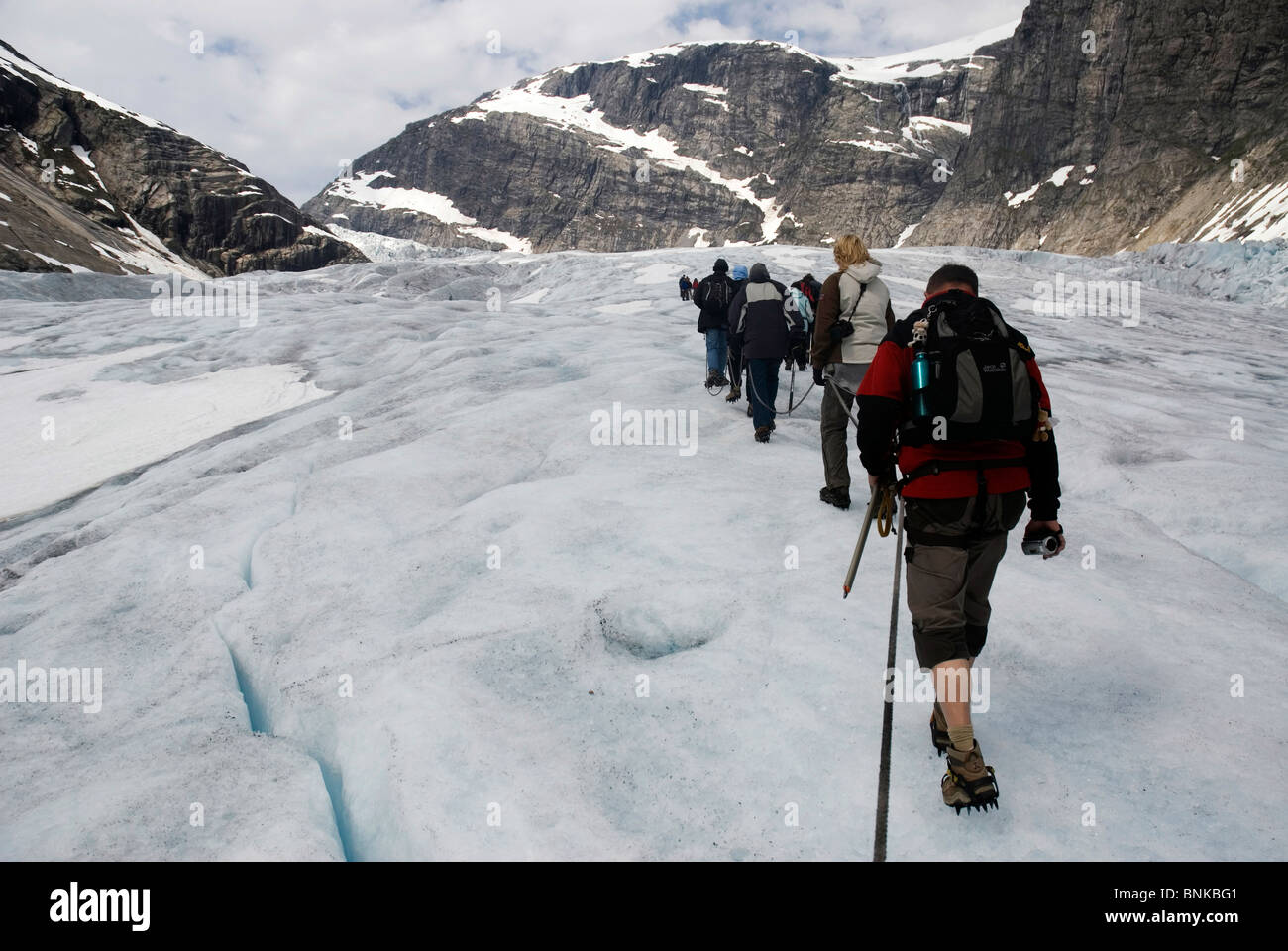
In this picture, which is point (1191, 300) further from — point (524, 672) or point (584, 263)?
point (524, 672)

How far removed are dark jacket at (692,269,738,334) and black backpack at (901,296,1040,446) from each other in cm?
677

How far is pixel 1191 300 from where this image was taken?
28.7m

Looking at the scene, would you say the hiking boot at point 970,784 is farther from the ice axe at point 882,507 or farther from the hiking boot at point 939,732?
the ice axe at point 882,507

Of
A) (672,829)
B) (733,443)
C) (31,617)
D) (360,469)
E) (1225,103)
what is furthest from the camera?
(1225,103)

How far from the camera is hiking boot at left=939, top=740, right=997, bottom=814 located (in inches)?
122

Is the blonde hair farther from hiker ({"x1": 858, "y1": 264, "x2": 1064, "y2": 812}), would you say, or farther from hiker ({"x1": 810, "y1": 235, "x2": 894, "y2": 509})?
hiker ({"x1": 858, "y1": 264, "x2": 1064, "y2": 812})

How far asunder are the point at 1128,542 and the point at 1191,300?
2979cm

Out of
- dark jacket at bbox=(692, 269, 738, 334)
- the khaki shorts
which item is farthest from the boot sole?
dark jacket at bbox=(692, 269, 738, 334)

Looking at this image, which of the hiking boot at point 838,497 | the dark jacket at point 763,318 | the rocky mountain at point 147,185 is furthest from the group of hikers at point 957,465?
the rocky mountain at point 147,185

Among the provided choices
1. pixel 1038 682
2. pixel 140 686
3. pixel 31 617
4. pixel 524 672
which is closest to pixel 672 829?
pixel 524 672

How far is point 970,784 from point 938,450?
1436 millimetres

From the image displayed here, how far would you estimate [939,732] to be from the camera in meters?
3.51

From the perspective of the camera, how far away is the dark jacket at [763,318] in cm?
812

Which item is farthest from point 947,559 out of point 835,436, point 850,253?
point 850,253
